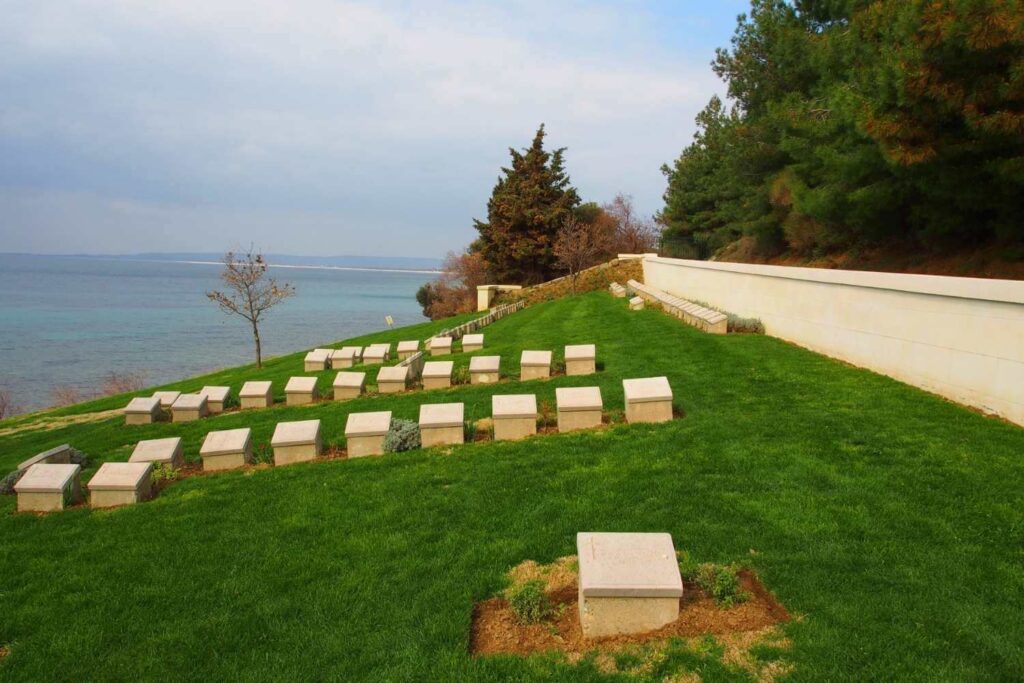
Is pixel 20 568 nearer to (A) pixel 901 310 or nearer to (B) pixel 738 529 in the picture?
(B) pixel 738 529

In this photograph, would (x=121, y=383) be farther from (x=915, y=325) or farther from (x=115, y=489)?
(x=915, y=325)

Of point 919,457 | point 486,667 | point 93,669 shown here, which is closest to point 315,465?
point 93,669

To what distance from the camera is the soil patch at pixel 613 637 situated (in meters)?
3.95

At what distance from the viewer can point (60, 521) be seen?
695cm

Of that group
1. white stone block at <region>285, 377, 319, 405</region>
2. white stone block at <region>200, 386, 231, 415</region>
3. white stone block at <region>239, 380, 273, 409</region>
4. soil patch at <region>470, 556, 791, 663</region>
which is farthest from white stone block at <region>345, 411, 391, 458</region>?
white stone block at <region>200, 386, 231, 415</region>

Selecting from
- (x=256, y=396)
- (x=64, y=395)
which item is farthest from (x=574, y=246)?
(x=64, y=395)

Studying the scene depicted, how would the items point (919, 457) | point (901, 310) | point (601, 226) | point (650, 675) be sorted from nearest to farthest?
point (650, 675)
point (919, 457)
point (901, 310)
point (601, 226)

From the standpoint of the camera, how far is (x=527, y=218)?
41125 mm

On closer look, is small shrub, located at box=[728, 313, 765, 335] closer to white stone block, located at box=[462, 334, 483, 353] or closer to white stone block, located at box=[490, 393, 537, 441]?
white stone block, located at box=[462, 334, 483, 353]

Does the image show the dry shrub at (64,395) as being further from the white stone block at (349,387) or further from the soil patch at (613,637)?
the soil patch at (613,637)

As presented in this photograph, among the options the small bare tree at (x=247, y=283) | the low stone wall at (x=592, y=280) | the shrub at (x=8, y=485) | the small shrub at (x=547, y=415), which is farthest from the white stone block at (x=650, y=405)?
the low stone wall at (x=592, y=280)

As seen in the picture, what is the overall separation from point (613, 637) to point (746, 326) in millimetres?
11652

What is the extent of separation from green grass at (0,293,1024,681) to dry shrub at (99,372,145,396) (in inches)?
925

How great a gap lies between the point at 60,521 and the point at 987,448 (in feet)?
32.0
